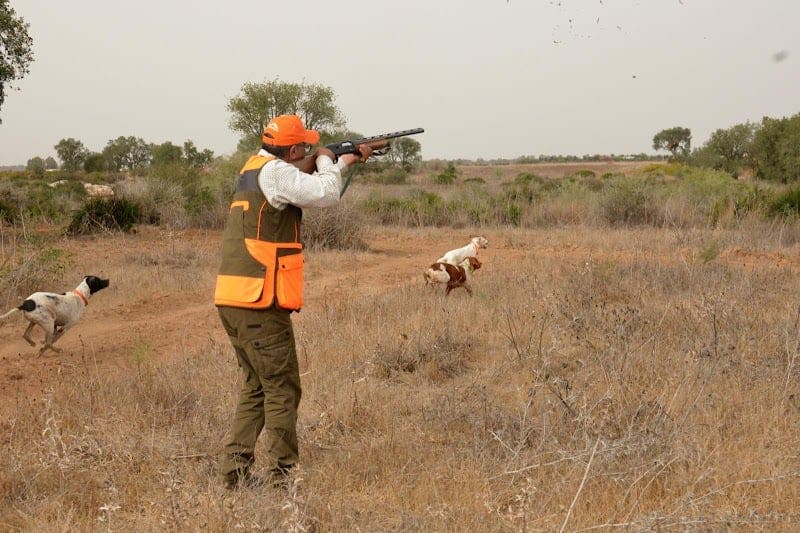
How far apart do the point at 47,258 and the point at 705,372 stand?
308 inches

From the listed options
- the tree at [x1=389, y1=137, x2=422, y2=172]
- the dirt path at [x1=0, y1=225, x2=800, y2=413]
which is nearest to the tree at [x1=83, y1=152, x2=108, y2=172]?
the tree at [x1=389, y1=137, x2=422, y2=172]

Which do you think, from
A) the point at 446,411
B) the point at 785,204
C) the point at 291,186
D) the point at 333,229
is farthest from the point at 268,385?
the point at 785,204

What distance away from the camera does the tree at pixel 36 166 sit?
45916 millimetres

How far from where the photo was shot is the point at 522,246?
46.9 feet

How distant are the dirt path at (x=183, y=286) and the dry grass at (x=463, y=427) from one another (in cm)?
25

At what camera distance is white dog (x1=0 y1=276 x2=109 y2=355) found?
22.2 ft

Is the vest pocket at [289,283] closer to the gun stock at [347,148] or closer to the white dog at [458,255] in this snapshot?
the gun stock at [347,148]

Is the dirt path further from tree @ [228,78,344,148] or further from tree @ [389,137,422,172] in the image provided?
tree @ [389,137,422,172]

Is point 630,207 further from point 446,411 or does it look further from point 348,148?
point 348,148

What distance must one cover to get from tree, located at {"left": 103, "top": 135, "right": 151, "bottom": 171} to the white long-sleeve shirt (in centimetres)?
5159

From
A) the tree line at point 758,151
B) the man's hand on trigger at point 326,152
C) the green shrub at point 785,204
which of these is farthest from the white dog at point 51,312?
the tree line at point 758,151

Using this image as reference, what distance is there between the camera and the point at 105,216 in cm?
1597

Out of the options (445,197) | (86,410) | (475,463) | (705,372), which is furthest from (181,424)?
(445,197)

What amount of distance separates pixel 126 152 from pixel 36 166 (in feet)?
20.4
